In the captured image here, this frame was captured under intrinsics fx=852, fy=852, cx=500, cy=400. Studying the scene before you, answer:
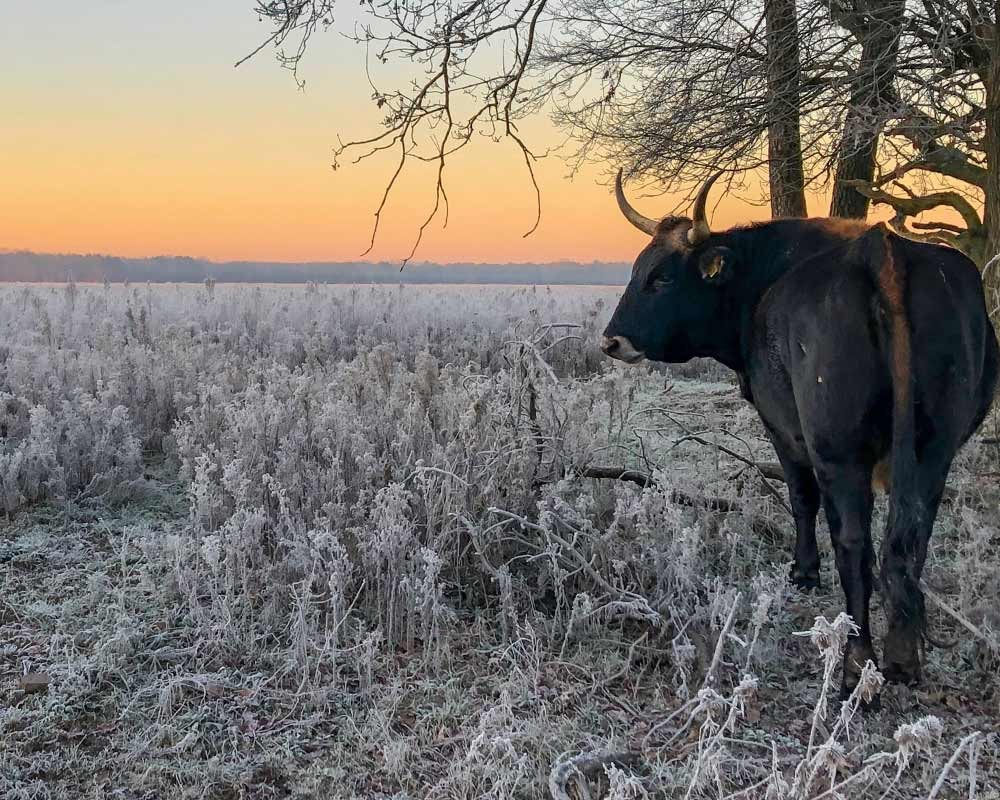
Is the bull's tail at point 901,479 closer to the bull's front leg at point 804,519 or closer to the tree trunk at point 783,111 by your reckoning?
the bull's front leg at point 804,519

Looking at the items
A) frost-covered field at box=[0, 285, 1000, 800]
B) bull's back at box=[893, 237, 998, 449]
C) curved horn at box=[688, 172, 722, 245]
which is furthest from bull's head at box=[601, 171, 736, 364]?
bull's back at box=[893, 237, 998, 449]

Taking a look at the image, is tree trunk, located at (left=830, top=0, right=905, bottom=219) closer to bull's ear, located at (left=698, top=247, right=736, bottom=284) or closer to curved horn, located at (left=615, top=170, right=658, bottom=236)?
curved horn, located at (left=615, top=170, right=658, bottom=236)

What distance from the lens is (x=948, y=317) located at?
10.4 feet

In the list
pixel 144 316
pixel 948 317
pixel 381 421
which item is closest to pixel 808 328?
pixel 948 317

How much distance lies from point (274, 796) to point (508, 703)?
2.73 ft

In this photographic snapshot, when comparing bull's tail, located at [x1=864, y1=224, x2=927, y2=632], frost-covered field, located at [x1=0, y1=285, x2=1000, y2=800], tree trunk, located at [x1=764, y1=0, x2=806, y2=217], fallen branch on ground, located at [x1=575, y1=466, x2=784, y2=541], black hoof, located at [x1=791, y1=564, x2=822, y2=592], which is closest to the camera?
frost-covered field, located at [x1=0, y1=285, x2=1000, y2=800]

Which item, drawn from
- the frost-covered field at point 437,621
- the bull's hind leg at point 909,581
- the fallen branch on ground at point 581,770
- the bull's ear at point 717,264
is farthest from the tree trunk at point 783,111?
the fallen branch on ground at point 581,770

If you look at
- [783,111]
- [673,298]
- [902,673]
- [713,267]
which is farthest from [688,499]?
[783,111]

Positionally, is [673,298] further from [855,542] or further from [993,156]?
[993,156]

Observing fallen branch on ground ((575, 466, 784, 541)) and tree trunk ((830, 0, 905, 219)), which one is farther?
tree trunk ((830, 0, 905, 219))

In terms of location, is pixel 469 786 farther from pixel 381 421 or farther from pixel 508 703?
pixel 381 421

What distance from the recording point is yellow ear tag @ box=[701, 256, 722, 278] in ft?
14.0

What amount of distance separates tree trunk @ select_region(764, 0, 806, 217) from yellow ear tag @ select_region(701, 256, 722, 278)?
4.71 meters

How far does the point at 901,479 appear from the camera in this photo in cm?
310
